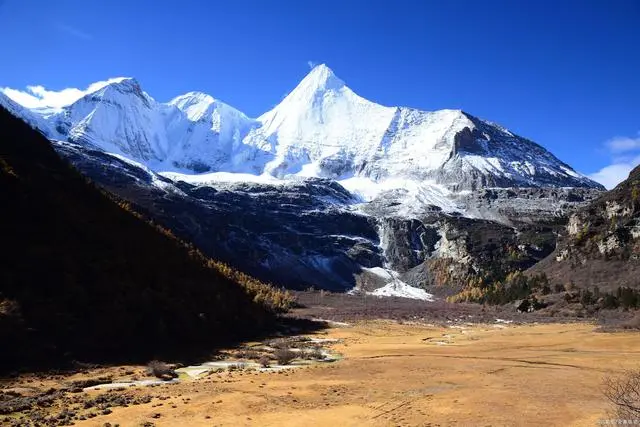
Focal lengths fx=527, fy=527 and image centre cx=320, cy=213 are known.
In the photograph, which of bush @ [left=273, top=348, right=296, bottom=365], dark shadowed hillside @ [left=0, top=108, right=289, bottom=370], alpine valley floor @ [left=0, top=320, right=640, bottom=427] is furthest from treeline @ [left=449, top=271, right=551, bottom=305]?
bush @ [left=273, top=348, right=296, bottom=365]

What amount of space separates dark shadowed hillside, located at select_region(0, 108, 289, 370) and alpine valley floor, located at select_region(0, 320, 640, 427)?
18.5 feet

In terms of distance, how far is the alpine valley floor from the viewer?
77.7 feet

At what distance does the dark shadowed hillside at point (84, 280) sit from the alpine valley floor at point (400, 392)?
5638mm

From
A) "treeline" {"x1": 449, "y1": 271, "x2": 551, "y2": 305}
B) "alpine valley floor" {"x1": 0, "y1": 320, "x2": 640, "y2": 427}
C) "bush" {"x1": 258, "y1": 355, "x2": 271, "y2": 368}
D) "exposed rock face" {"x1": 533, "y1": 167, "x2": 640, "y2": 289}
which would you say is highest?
"exposed rock face" {"x1": 533, "y1": 167, "x2": 640, "y2": 289}

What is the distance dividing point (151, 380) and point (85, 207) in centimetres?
3004

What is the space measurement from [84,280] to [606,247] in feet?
382

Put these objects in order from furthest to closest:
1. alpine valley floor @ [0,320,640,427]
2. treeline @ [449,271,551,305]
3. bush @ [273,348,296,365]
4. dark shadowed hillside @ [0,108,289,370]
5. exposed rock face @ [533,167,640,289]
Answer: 1. treeline @ [449,271,551,305]
2. exposed rock face @ [533,167,640,289]
3. bush @ [273,348,296,365]
4. dark shadowed hillside @ [0,108,289,370]
5. alpine valley floor @ [0,320,640,427]

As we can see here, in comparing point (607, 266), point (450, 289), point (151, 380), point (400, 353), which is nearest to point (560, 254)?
point (607, 266)

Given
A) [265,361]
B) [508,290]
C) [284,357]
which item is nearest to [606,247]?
[508,290]

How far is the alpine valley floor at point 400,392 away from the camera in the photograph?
23.7 metres

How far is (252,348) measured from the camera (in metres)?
51.5

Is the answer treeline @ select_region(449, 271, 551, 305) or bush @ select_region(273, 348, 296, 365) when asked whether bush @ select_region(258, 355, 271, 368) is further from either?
treeline @ select_region(449, 271, 551, 305)

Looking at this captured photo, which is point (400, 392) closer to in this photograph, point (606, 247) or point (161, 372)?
point (161, 372)

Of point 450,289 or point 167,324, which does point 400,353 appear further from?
point 450,289
